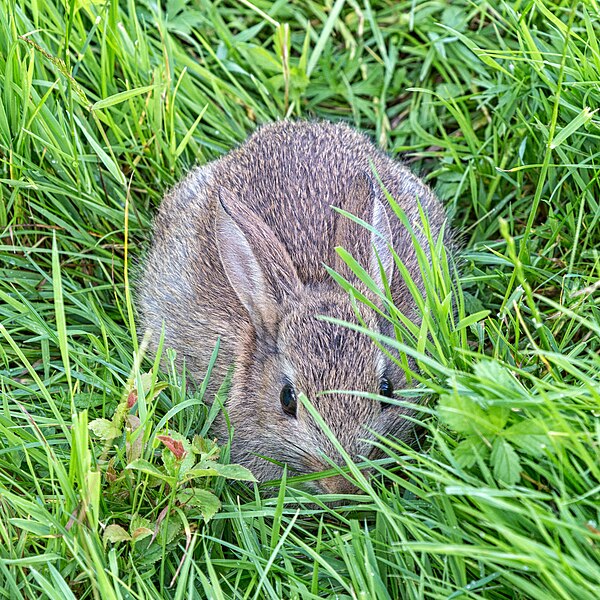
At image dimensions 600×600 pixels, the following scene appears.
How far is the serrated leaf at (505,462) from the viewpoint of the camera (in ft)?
10.3

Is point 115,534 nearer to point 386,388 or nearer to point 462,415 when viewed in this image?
point 386,388

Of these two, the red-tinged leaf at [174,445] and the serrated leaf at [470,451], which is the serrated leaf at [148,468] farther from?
the serrated leaf at [470,451]

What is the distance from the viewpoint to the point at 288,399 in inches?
168

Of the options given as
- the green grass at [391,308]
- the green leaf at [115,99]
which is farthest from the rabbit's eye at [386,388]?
the green leaf at [115,99]

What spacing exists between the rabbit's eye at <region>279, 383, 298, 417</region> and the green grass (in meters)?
0.41

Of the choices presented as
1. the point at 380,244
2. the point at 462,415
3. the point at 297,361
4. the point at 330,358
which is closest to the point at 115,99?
the point at 380,244

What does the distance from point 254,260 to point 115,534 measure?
1.47 meters

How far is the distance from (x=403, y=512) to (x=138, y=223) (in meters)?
2.74

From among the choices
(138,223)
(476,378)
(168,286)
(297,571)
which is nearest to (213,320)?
(168,286)

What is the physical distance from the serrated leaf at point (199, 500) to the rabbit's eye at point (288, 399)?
23.2 inches

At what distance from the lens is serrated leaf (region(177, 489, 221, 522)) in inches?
150

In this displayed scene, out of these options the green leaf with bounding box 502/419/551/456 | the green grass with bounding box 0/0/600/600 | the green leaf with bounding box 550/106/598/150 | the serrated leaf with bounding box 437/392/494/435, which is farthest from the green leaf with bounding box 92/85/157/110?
the green leaf with bounding box 502/419/551/456

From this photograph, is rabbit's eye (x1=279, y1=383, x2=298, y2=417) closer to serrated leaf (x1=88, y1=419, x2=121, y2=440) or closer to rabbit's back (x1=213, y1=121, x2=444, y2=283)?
rabbit's back (x1=213, y1=121, x2=444, y2=283)

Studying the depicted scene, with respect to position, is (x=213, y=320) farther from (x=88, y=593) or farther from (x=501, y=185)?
(x=501, y=185)
